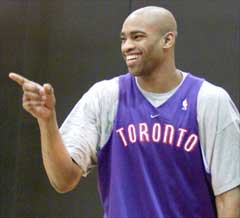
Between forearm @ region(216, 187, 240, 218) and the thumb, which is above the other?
the thumb

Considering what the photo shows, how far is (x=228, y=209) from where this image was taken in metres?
2.56

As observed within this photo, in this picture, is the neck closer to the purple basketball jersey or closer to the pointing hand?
the purple basketball jersey

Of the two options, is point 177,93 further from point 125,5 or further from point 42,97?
point 125,5

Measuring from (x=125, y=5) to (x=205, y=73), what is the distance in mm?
886

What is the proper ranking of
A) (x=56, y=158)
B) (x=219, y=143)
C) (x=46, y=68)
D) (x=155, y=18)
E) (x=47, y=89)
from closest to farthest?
(x=47, y=89), (x=56, y=158), (x=219, y=143), (x=155, y=18), (x=46, y=68)

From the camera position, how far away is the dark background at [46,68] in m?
5.21

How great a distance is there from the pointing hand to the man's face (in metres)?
0.46

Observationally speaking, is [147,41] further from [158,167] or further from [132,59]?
[158,167]

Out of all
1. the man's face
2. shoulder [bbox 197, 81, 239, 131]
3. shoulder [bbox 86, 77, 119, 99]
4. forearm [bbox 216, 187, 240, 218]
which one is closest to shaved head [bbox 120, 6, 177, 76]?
the man's face

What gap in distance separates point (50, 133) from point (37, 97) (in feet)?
0.52

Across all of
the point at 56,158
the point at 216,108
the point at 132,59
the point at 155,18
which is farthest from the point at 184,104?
the point at 56,158

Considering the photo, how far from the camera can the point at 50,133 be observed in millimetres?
2438

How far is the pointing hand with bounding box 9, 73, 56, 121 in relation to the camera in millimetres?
2354

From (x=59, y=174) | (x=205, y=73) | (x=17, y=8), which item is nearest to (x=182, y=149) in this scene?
(x=59, y=174)
